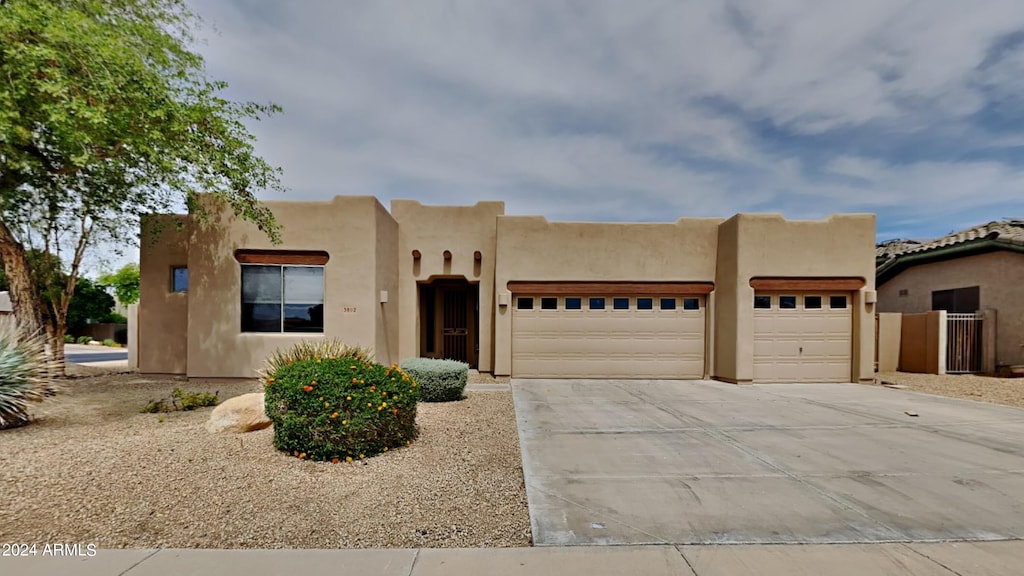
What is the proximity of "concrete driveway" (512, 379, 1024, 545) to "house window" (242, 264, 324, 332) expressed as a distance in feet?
18.7

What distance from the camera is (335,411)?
208 inches

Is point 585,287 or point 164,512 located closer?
point 164,512

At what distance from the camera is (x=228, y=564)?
3297 millimetres

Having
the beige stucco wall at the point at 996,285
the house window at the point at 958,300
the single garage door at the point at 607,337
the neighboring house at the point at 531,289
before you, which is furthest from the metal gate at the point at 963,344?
the single garage door at the point at 607,337

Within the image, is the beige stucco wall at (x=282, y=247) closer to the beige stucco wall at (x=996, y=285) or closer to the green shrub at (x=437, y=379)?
the green shrub at (x=437, y=379)

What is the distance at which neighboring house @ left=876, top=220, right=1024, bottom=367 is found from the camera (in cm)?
1309

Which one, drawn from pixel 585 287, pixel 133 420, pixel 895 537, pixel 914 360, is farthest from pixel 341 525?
pixel 914 360

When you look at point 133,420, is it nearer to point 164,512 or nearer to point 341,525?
point 164,512

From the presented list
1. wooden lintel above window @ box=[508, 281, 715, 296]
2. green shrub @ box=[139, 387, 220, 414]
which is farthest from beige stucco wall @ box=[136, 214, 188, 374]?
wooden lintel above window @ box=[508, 281, 715, 296]

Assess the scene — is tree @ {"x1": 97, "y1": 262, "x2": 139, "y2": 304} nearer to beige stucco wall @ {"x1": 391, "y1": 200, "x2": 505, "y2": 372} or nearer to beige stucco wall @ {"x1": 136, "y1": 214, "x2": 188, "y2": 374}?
beige stucco wall @ {"x1": 136, "y1": 214, "x2": 188, "y2": 374}

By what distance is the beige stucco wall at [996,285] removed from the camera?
13008mm

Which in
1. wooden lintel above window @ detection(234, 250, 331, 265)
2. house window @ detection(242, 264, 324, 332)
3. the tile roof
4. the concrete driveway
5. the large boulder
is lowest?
the concrete driveway

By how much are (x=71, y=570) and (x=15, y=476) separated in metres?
2.51

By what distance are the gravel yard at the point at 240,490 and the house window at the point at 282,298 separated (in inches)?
172
